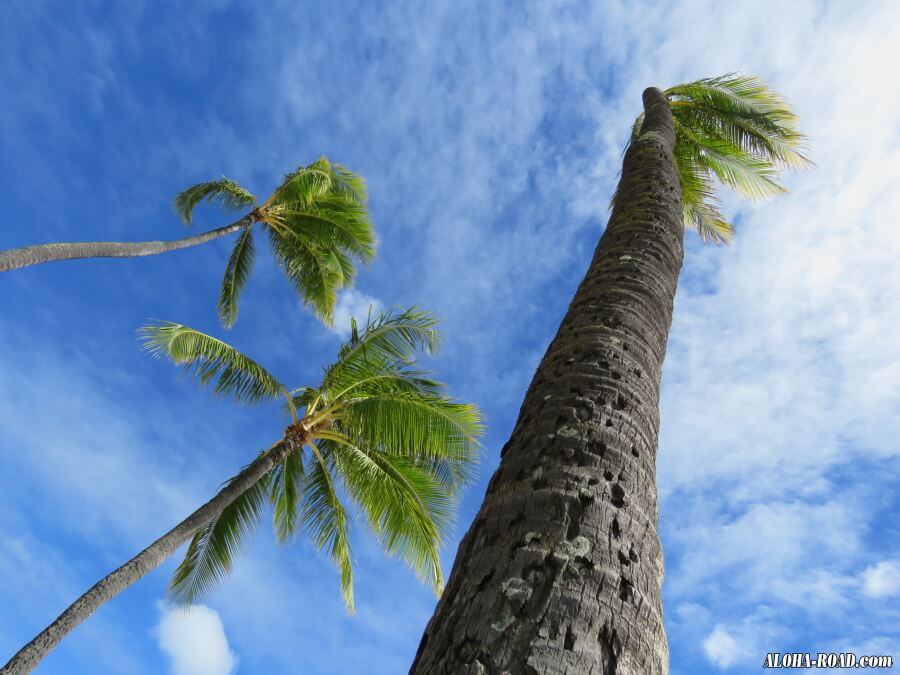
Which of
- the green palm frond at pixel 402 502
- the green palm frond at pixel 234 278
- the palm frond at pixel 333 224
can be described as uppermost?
the palm frond at pixel 333 224

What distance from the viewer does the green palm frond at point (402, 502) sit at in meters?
9.66

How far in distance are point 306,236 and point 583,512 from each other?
13.7 meters

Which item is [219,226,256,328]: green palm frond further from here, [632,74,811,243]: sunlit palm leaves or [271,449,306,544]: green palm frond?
[632,74,811,243]: sunlit palm leaves

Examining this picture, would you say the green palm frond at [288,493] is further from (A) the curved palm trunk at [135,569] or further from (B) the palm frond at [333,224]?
(B) the palm frond at [333,224]

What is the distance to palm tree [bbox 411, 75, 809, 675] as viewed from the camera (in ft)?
5.02

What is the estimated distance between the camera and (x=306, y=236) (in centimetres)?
1475

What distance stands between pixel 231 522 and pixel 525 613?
33.4 ft

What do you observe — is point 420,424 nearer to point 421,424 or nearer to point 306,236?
point 421,424

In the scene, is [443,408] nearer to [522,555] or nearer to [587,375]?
[587,375]

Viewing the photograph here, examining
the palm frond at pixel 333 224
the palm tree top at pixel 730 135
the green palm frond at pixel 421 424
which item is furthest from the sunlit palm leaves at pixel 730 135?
the palm frond at pixel 333 224

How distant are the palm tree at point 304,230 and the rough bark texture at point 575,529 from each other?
Answer: 11.7m

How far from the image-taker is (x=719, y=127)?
9.08 meters

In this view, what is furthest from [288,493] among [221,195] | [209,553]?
[221,195]

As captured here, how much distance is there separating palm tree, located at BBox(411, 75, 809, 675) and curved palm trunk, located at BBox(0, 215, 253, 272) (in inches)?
312
